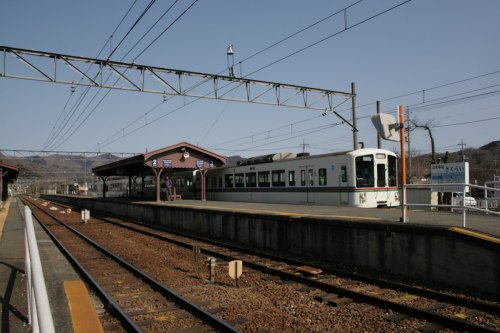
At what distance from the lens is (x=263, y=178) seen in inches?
979

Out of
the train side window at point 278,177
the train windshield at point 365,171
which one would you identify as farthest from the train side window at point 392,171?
the train side window at point 278,177

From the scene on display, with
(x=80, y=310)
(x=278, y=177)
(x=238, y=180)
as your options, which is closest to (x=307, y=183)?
(x=278, y=177)

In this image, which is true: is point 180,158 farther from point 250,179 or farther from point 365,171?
point 365,171

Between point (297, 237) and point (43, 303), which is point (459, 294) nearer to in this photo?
point (297, 237)

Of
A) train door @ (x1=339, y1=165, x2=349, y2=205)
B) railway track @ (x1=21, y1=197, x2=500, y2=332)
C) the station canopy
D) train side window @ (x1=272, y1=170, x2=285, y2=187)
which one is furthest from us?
the station canopy

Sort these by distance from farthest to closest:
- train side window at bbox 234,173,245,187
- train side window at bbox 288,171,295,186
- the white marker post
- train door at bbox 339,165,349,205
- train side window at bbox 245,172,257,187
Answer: train side window at bbox 234,173,245,187 → train side window at bbox 245,172,257,187 → train side window at bbox 288,171,295,186 → train door at bbox 339,165,349,205 → the white marker post

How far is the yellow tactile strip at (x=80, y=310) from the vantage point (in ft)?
18.8

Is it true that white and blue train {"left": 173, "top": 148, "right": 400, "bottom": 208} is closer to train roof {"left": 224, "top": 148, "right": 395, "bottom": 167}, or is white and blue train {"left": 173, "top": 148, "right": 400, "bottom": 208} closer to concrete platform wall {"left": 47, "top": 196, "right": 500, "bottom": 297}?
train roof {"left": 224, "top": 148, "right": 395, "bottom": 167}

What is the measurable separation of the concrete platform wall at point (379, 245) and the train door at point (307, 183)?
570 centimetres

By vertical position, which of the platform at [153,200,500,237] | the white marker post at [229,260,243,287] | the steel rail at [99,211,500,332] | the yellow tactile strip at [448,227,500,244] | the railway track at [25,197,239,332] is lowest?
the railway track at [25,197,239,332]

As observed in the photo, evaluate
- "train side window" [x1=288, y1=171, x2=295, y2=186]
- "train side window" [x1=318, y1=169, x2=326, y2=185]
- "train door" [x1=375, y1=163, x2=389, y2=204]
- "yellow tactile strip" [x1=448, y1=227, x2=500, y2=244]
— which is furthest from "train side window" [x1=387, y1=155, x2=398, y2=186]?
"yellow tactile strip" [x1=448, y1=227, x2=500, y2=244]

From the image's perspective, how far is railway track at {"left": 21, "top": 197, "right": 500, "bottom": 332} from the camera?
19.7 feet

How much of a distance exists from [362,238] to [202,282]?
370 centimetres

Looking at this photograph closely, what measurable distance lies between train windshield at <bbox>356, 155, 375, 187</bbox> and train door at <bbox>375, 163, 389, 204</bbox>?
1.36ft
